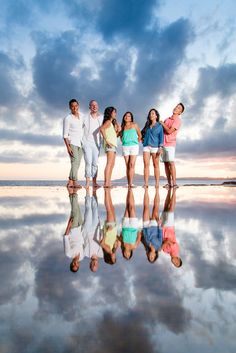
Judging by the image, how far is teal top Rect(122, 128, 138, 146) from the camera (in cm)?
1108

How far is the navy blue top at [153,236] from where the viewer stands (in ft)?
8.55

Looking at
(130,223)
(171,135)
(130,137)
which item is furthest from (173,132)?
(130,223)

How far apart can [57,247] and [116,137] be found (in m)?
8.67

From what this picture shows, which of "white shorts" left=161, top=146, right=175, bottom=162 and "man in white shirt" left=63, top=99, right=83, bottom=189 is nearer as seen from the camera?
"man in white shirt" left=63, top=99, right=83, bottom=189

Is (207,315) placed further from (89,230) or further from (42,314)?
(89,230)

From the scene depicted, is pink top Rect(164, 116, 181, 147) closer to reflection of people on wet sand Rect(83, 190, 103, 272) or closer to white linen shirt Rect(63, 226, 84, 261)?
reflection of people on wet sand Rect(83, 190, 103, 272)

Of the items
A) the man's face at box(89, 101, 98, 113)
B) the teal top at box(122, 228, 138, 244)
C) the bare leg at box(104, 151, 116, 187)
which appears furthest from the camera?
the man's face at box(89, 101, 98, 113)

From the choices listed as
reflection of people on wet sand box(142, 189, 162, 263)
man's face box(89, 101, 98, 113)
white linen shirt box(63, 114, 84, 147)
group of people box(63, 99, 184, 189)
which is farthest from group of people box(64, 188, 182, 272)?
man's face box(89, 101, 98, 113)

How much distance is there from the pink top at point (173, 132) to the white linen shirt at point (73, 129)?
2607mm

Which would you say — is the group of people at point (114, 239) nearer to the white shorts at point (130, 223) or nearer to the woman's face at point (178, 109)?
the white shorts at point (130, 223)

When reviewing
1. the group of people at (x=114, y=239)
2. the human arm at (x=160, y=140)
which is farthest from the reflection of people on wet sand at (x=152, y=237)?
the human arm at (x=160, y=140)

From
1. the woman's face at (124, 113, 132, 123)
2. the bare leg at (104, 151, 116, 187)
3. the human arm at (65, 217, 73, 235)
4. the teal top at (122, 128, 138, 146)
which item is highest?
the woman's face at (124, 113, 132, 123)

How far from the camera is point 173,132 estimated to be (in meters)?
11.4

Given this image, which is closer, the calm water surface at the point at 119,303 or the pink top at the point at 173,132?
the calm water surface at the point at 119,303
